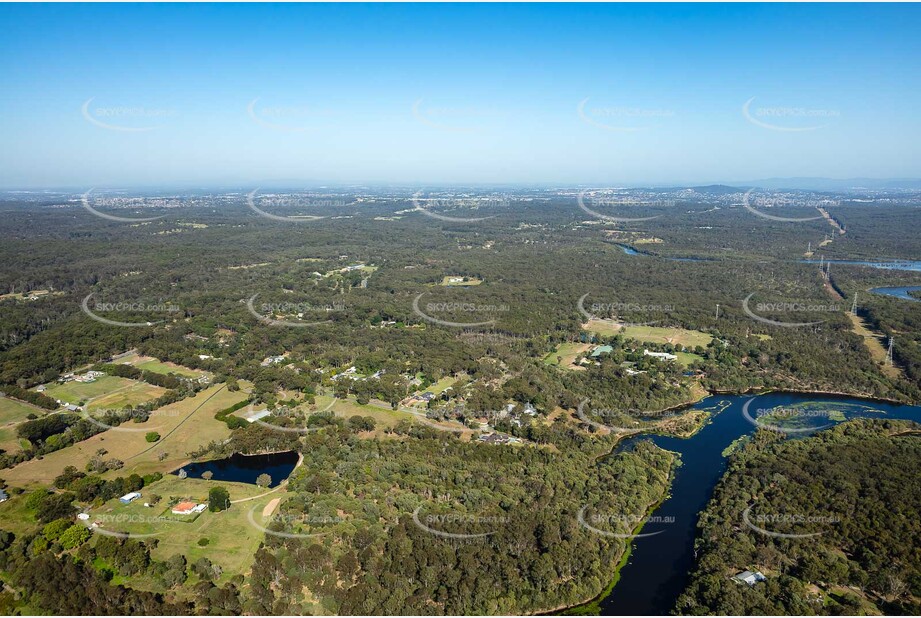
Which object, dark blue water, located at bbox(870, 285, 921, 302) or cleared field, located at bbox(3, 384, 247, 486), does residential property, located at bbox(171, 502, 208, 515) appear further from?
dark blue water, located at bbox(870, 285, 921, 302)

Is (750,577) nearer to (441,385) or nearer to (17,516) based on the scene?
(441,385)

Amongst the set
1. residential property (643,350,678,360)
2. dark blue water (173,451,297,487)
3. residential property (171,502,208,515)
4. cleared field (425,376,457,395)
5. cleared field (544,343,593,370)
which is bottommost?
dark blue water (173,451,297,487)

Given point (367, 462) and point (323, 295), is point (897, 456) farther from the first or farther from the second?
point (323, 295)

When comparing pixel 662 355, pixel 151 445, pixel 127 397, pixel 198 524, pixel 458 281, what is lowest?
pixel 151 445

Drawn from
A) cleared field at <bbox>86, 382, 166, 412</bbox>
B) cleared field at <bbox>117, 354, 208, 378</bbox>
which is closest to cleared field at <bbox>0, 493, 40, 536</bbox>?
cleared field at <bbox>86, 382, 166, 412</bbox>

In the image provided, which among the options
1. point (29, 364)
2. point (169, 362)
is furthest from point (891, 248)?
point (29, 364)

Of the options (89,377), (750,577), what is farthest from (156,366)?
(750,577)
